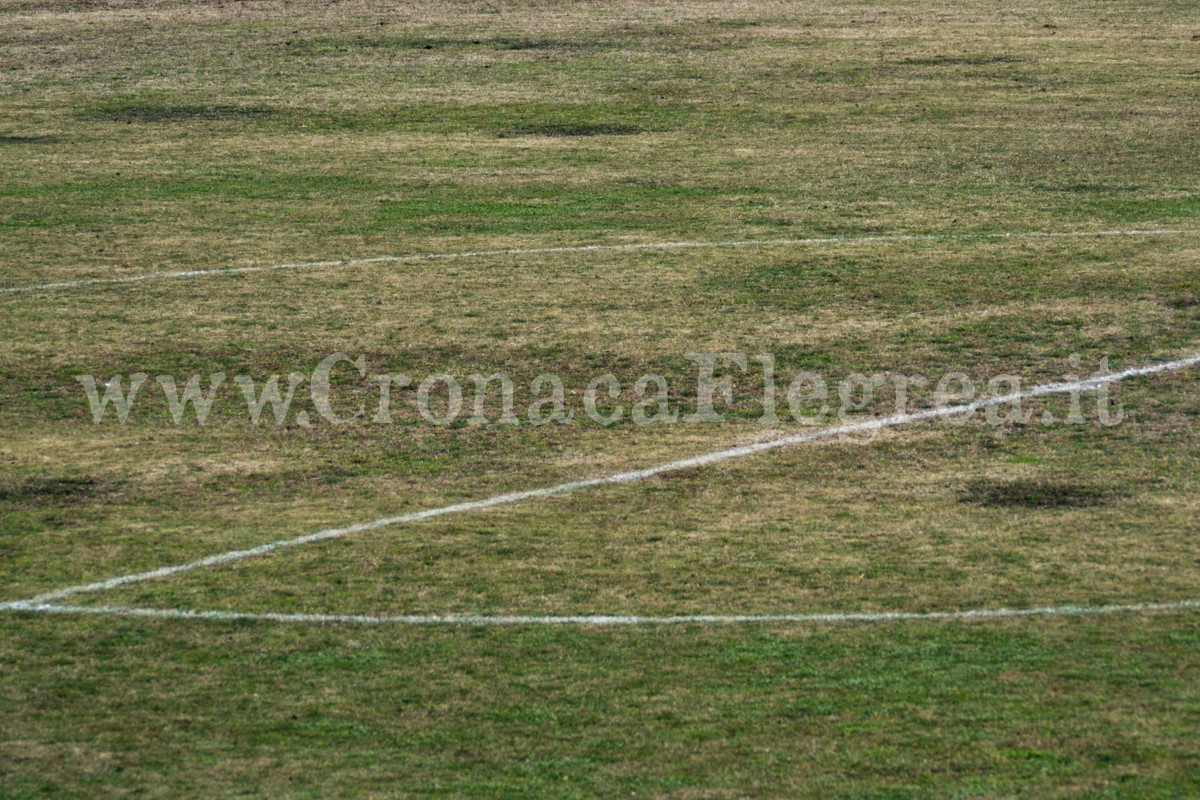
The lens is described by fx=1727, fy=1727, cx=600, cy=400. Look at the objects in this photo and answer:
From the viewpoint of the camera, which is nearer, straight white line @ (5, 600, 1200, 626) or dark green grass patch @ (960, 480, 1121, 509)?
straight white line @ (5, 600, 1200, 626)

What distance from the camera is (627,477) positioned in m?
8.52

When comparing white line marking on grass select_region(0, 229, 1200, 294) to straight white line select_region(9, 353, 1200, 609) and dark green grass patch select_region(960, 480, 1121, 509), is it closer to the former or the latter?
straight white line select_region(9, 353, 1200, 609)

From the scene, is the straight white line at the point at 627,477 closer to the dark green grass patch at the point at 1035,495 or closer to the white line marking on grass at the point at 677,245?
the dark green grass patch at the point at 1035,495

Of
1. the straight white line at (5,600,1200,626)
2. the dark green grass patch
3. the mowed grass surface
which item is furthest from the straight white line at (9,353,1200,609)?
the dark green grass patch

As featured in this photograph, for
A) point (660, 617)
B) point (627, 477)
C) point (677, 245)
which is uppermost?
point (677, 245)

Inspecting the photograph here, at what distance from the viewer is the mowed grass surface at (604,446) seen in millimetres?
5816

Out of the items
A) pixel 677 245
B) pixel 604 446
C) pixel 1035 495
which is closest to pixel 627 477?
pixel 604 446

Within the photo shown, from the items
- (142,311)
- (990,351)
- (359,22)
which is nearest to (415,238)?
(142,311)

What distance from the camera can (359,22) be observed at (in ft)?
81.5

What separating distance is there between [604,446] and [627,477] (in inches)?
20.9

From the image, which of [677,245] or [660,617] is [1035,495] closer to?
[660,617]

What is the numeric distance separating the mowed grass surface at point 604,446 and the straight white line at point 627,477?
0.40 ft

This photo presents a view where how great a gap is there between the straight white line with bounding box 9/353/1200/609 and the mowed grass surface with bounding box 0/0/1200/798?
0.12 metres

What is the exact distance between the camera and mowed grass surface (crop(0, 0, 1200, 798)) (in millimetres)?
5816
